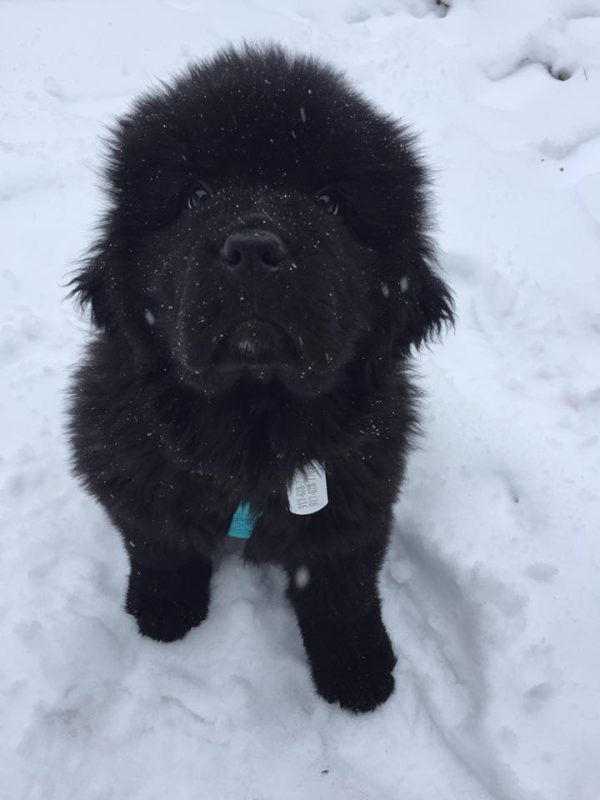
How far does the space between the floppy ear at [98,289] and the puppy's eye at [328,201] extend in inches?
19.6

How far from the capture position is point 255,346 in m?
1.22

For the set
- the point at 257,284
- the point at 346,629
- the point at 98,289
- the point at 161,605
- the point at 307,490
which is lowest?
the point at 161,605

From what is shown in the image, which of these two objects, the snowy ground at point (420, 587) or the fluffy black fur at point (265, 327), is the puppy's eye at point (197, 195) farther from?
the snowy ground at point (420, 587)

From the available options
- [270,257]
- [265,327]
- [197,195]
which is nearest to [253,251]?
[270,257]

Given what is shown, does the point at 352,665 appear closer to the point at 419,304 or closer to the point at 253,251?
the point at 419,304

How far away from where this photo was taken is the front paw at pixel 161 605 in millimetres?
Result: 1817

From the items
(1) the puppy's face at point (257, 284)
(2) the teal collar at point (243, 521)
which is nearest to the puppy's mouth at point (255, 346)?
(1) the puppy's face at point (257, 284)

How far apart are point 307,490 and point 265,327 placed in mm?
455

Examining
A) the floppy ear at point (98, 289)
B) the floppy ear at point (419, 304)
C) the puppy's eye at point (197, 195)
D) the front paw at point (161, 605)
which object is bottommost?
the front paw at point (161, 605)

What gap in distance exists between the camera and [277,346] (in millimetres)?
1232

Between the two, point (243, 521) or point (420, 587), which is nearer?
point (243, 521)

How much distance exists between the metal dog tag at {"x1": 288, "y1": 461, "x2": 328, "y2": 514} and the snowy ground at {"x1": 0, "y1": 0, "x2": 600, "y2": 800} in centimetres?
60

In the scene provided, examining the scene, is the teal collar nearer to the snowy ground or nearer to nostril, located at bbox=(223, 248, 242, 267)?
the snowy ground

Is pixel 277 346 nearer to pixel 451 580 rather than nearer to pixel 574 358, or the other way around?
pixel 451 580
